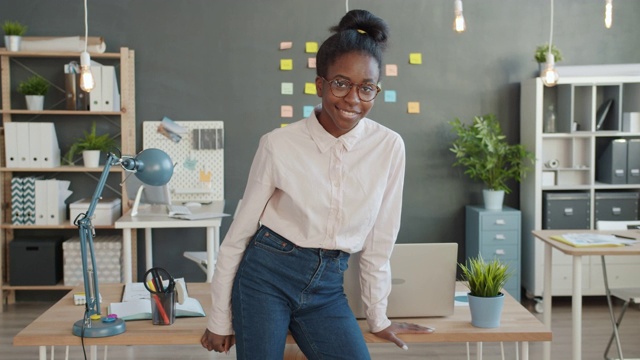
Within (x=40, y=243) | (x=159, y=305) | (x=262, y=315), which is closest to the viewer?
(x=262, y=315)

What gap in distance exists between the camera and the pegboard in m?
5.92

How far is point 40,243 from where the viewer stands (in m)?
5.65

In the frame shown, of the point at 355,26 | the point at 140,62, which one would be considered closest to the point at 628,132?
the point at 140,62

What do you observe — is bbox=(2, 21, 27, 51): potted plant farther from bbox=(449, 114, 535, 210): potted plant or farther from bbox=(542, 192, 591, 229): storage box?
bbox=(542, 192, 591, 229): storage box

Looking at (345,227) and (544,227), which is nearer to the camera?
(345,227)

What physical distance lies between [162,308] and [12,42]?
12.6 ft

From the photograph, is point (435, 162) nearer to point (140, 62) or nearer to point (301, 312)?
point (140, 62)

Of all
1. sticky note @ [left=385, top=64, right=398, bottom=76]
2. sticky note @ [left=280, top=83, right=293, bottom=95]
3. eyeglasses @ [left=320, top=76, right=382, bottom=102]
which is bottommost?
eyeglasses @ [left=320, top=76, right=382, bottom=102]

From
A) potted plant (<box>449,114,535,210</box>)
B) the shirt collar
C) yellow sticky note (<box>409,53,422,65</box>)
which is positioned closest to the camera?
the shirt collar

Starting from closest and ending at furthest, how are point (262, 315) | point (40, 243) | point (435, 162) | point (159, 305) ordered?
point (262, 315)
point (159, 305)
point (40, 243)
point (435, 162)

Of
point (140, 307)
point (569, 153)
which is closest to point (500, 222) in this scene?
point (569, 153)

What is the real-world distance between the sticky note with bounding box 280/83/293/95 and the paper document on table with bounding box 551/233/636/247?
2.59 metres

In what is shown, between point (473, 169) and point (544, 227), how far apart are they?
0.67 m

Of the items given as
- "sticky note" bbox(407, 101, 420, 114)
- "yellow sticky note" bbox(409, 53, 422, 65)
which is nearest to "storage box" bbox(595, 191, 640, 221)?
"sticky note" bbox(407, 101, 420, 114)
